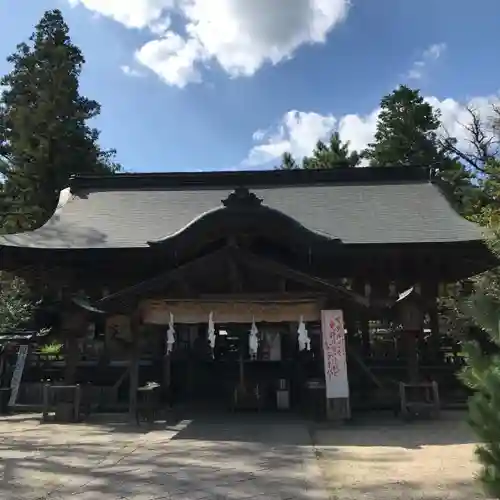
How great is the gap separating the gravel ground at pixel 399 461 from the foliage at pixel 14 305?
1228 centimetres

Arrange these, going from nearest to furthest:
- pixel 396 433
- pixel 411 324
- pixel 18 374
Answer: pixel 396 433 < pixel 411 324 < pixel 18 374

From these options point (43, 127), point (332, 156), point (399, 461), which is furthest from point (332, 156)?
point (399, 461)

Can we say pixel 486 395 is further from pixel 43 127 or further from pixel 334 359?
pixel 43 127

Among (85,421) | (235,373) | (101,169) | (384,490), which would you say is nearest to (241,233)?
(235,373)

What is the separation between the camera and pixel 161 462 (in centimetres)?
670

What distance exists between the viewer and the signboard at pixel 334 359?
9.89 meters

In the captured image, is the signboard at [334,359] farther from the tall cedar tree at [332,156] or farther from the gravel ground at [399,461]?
the tall cedar tree at [332,156]

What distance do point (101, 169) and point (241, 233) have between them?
59.4 ft

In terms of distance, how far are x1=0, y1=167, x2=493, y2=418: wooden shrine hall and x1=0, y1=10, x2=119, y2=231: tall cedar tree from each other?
8494 millimetres

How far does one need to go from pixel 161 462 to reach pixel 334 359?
4231mm

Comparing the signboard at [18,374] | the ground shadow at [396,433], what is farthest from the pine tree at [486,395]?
the signboard at [18,374]

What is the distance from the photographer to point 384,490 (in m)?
5.36

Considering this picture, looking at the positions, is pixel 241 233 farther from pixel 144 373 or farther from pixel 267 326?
pixel 144 373

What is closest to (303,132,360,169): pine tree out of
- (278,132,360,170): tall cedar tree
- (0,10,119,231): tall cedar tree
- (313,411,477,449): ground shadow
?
(278,132,360,170): tall cedar tree
